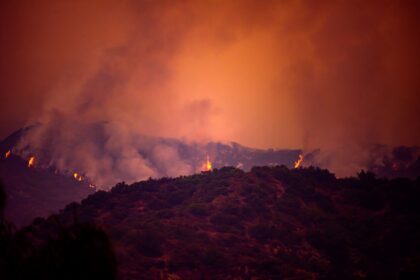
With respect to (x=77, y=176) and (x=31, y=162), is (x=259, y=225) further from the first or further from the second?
(x=31, y=162)

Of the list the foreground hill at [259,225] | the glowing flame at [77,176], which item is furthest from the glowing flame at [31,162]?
the foreground hill at [259,225]

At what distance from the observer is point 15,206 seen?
480ft

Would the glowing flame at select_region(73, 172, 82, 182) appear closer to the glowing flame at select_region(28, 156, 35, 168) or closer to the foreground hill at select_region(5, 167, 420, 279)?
the glowing flame at select_region(28, 156, 35, 168)

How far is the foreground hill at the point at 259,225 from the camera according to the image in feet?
148

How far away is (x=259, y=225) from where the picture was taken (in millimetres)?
57688

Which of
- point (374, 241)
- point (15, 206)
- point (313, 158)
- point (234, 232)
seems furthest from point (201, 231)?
point (313, 158)

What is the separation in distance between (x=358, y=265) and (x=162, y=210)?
96.9 feet

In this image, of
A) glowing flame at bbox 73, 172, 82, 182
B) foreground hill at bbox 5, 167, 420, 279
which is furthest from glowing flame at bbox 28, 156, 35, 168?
foreground hill at bbox 5, 167, 420, 279

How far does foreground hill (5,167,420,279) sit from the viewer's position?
45188mm

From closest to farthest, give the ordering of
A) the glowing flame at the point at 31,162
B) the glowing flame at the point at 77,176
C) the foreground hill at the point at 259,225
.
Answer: the foreground hill at the point at 259,225
the glowing flame at the point at 77,176
the glowing flame at the point at 31,162

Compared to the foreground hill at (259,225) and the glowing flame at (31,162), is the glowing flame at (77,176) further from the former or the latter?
the foreground hill at (259,225)

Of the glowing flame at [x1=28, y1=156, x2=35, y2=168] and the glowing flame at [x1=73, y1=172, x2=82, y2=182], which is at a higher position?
the glowing flame at [x1=28, y1=156, x2=35, y2=168]

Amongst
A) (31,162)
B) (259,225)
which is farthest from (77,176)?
(259,225)

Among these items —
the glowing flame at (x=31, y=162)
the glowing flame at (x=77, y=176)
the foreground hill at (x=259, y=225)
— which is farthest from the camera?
the glowing flame at (x=31, y=162)
